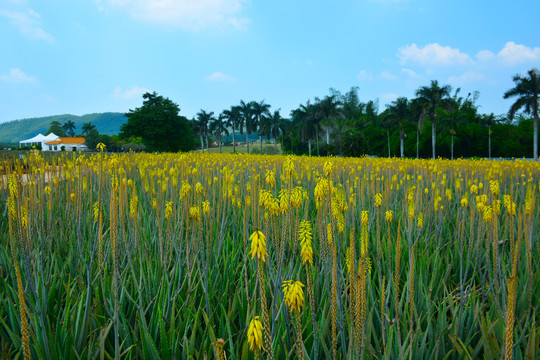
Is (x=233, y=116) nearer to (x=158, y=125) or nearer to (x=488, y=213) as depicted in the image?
(x=158, y=125)

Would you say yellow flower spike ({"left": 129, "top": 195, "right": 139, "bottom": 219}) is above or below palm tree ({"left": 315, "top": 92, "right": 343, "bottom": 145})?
below

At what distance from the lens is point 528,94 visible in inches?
1714

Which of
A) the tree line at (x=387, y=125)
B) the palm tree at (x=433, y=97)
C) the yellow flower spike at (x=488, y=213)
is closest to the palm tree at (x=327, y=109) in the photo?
the tree line at (x=387, y=125)

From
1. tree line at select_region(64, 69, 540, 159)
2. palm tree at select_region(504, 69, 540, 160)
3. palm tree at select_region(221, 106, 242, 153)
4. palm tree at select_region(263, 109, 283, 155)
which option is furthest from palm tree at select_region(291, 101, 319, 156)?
palm tree at select_region(504, 69, 540, 160)

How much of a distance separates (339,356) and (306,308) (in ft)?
1.10

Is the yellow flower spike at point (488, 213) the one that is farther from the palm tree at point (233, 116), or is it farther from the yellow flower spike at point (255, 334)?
the palm tree at point (233, 116)

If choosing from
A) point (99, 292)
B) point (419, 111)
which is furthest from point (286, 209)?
point (419, 111)

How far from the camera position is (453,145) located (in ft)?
202

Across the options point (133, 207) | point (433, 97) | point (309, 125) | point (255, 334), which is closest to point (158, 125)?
point (309, 125)

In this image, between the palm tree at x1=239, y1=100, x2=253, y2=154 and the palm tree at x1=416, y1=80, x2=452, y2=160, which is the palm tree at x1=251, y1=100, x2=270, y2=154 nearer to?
the palm tree at x1=239, y1=100, x2=253, y2=154

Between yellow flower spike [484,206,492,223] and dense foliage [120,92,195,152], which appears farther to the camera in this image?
dense foliage [120,92,195,152]

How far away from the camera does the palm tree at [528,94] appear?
141ft

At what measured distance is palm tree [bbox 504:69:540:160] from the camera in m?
43.0

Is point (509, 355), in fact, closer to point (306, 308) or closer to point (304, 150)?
point (306, 308)
